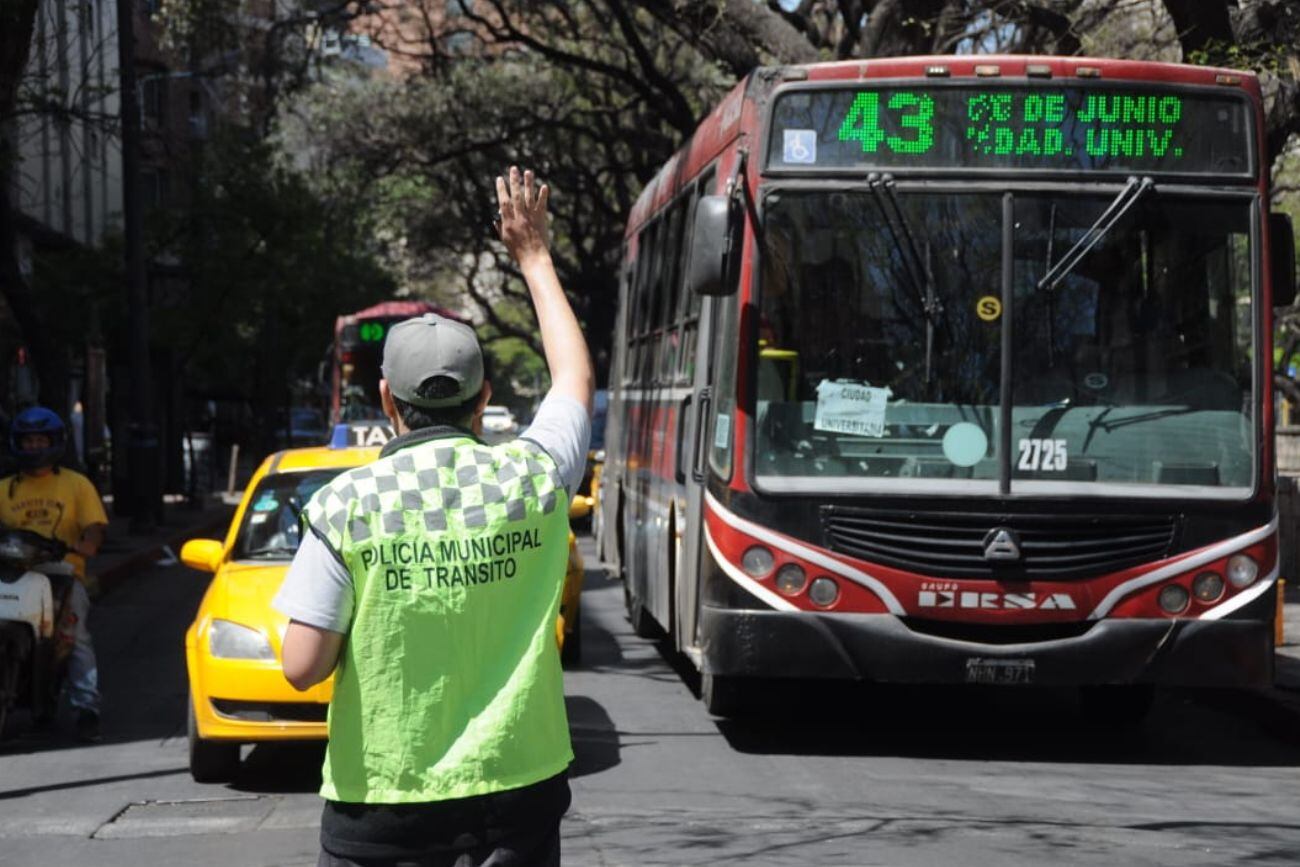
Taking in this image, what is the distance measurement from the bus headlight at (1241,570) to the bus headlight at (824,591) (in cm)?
179

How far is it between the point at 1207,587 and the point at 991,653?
1.05m

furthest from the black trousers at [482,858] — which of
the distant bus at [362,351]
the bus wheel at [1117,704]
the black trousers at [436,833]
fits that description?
the distant bus at [362,351]

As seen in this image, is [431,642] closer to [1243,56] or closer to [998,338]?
[998,338]

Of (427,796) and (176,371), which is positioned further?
(176,371)

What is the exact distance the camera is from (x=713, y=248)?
8.88 m

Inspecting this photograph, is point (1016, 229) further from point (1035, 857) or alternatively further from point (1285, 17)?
point (1285, 17)

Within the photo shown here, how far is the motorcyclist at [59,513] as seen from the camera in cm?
958

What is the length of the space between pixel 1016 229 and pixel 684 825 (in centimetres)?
332

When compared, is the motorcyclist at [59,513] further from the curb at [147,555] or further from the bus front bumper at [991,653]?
the curb at [147,555]

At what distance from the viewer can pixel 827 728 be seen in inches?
404

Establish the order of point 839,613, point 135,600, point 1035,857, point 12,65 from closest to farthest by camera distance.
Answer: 1. point 1035,857
2. point 839,613
3. point 12,65
4. point 135,600

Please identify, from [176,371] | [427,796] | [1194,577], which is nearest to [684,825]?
[1194,577]

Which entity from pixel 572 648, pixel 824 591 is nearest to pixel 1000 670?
pixel 824 591

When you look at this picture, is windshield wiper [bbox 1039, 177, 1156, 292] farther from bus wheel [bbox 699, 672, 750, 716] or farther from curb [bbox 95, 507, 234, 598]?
curb [bbox 95, 507, 234, 598]
